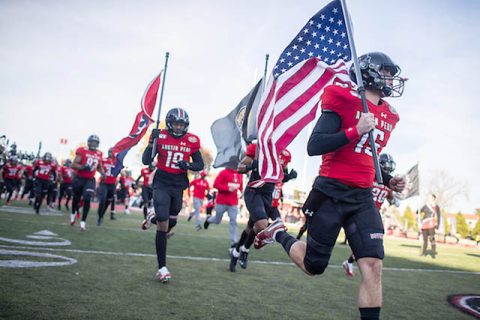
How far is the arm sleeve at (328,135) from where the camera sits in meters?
3.34

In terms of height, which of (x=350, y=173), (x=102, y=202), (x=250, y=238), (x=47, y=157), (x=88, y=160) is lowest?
(x=250, y=238)

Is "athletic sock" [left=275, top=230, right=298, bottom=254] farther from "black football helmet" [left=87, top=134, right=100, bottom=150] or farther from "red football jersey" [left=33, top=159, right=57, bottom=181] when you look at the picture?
"red football jersey" [left=33, top=159, right=57, bottom=181]

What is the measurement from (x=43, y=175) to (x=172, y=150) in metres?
11.6

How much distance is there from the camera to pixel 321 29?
15.3 feet

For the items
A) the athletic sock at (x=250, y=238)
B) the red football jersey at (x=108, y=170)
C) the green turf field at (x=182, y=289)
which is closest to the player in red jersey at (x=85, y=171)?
the red football jersey at (x=108, y=170)

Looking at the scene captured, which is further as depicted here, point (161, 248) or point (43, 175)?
point (43, 175)

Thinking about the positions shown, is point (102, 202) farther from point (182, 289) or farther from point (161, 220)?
point (182, 289)

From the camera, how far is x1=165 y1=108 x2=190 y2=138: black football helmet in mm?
6613

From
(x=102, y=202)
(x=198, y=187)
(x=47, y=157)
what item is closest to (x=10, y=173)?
(x=47, y=157)

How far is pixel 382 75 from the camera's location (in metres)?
3.76

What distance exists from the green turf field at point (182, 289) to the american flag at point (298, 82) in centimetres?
168

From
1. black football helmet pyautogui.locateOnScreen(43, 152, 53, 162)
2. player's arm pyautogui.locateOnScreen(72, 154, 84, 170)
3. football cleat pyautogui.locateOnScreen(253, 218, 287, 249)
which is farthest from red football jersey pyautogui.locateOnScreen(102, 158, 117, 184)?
football cleat pyautogui.locateOnScreen(253, 218, 287, 249)

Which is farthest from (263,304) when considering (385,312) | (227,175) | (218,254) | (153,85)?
(227,175)

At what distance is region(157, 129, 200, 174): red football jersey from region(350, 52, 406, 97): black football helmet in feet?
12.1
